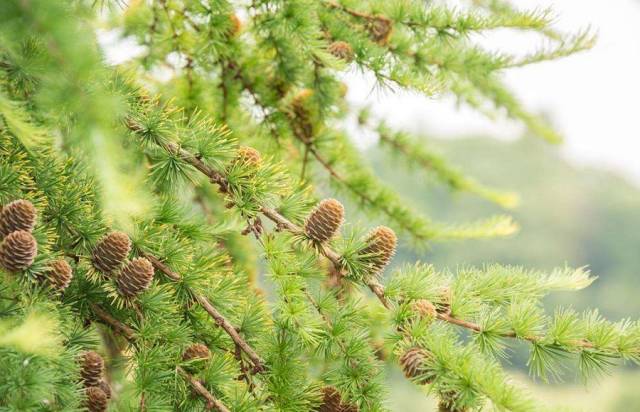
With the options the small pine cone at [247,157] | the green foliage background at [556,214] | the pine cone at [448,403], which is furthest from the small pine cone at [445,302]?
the green foliage background at [556,214]

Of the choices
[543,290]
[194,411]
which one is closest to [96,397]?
[194,411]

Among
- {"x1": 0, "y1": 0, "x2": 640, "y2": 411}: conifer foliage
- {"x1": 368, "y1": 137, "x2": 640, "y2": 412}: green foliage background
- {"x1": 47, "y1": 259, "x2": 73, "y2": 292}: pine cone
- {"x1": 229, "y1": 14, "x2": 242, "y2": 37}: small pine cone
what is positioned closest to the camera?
{"x1": 0, "y1": 0, "x2": 640, "y2": 411}: conifer foliage

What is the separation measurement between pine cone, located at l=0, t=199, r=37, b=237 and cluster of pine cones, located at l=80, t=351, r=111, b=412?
0.49 feet

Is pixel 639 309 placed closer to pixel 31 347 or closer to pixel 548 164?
pixel 548 164

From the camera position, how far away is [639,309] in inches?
680

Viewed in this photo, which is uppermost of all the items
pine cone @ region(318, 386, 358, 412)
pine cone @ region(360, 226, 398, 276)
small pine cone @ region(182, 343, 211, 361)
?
pine cone @ region(360, 226, 398, 276)

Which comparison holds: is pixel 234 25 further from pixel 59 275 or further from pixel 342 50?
pixel 59 275

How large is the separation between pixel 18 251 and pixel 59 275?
6 cm

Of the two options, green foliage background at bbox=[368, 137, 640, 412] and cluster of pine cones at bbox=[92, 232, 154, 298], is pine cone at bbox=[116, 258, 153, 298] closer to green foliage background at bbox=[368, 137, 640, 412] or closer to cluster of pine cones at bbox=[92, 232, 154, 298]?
cluster of pine cones at bbox=[92, 232, 154, 298]

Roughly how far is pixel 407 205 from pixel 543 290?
1.71ft

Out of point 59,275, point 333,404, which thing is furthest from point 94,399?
point 333,404

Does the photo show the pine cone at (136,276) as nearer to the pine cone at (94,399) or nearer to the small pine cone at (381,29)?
the pine cone at (94,399)

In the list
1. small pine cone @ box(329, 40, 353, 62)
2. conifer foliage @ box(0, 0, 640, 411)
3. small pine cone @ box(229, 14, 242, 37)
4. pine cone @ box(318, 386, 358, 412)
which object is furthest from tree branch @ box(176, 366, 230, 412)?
small pine cone @ box(229, 14, 242, 37)

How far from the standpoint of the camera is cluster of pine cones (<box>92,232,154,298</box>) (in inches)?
29.7
